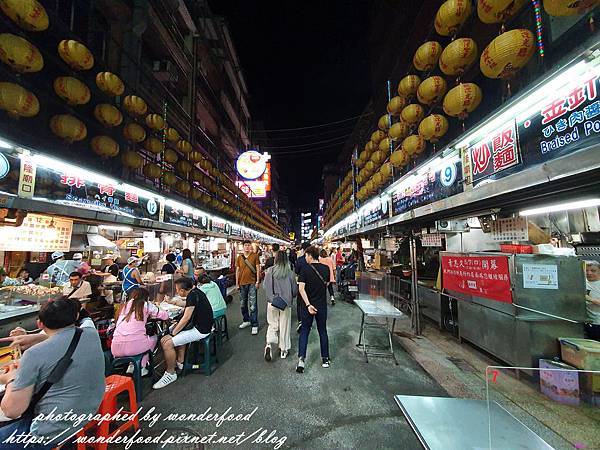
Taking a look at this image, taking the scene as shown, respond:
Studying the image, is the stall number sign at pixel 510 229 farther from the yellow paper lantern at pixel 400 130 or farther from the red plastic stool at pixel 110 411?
the red plastic stool at pixel 110 411

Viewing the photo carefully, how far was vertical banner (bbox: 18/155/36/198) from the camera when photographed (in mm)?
4422

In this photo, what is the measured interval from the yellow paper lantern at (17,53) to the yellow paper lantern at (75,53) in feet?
2.92

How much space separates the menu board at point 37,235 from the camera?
551 cm

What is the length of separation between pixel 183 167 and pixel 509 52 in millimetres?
10200

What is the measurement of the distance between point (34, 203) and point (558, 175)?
8.11 meters

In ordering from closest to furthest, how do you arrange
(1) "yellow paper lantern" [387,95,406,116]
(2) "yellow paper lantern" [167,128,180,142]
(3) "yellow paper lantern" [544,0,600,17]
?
(3) "yellow paper lantern" [544,0,600,17]
(1) "yellow paper lantern" [387,95,406,116]
(2) "yellow paper lantern" [167,128,180,142]

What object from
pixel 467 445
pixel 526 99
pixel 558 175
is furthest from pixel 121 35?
pixel 467 445

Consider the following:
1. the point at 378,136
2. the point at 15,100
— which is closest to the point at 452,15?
the point at 378,136

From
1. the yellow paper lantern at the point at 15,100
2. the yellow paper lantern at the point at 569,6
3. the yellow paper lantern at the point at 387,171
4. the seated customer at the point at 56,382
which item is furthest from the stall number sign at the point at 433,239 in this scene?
the yellow paper lantern at the point at 15,100

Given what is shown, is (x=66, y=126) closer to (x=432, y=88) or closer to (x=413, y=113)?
(x=432, y=88)

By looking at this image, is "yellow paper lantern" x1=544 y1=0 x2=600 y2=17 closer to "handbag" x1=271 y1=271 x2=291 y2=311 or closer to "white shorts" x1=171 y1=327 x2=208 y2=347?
"handbag" x1=271 y1=271 x2=291 y2=311

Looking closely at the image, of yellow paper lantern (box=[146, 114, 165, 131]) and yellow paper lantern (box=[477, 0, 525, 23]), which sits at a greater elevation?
yellow paper lantern (box=[146, 114, 165, 131])

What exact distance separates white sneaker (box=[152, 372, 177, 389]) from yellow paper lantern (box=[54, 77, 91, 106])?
5872 mm

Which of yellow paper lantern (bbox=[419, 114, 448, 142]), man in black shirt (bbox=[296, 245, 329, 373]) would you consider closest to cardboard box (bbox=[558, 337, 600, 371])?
man in black shirt (bbox=[296, 245, 329, 373])
